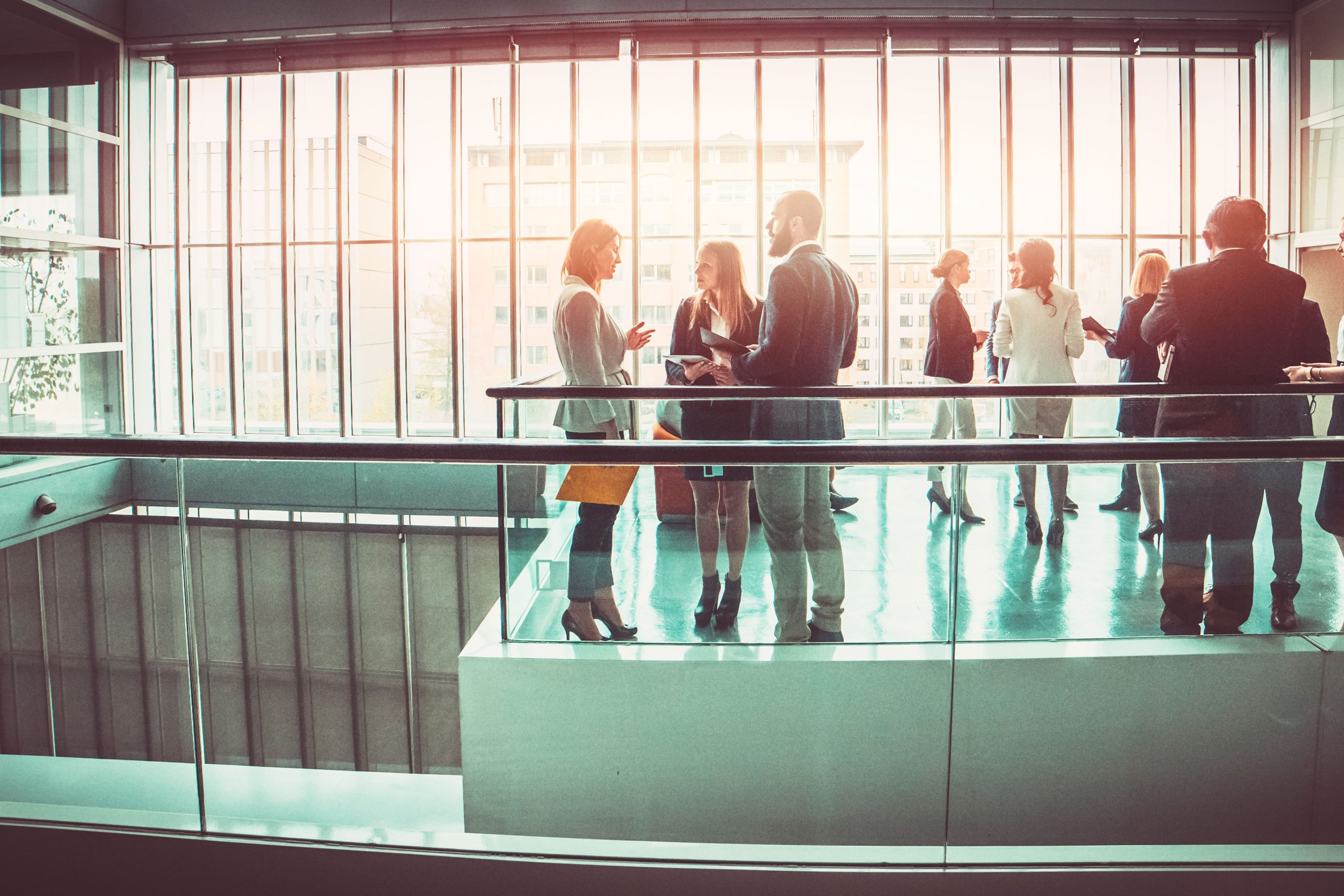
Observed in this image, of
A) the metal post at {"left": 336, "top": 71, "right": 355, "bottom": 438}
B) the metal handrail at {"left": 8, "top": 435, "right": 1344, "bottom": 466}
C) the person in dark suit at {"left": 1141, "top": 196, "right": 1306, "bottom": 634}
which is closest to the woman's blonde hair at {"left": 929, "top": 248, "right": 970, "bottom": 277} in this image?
the person in dark suit at {"left": 1141, "top": 196, "right": 1306, "bottom": 634}

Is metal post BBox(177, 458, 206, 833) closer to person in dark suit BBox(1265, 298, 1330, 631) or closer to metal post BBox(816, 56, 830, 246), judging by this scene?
person in dark suit BBox(1265, 298, 1330, 631)

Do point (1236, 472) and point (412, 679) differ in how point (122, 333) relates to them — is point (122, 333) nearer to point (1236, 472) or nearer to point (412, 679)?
point (412, 679)

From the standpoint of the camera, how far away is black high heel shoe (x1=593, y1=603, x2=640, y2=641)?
7.37 feet

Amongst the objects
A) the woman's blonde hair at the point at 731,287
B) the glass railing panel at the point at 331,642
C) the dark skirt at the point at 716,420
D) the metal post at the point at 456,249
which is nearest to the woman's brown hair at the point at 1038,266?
the woman's blonde hair at the point at 731,287

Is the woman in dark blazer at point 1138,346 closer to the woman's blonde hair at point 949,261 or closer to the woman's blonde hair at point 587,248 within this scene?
the woman's blonde hair at point 949,261

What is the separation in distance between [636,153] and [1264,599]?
7482 millimetres

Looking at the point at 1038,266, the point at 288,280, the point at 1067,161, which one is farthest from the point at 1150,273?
the point at 288,280

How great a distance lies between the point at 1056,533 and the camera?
7.55ft

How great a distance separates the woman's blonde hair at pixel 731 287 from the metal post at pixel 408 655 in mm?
1782

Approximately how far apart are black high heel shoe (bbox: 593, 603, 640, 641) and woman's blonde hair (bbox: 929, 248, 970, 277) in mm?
3557

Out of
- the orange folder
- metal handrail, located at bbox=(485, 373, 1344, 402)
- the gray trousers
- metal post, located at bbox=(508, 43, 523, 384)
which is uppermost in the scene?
metal post, located at bbox=(508, 43, 523, 384)

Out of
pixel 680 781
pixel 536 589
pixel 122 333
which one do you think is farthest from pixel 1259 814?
Answer: pixel 122 333

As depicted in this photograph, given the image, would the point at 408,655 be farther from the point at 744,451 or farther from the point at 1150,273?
the point at 1150,273

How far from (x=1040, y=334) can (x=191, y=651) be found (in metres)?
4.21
